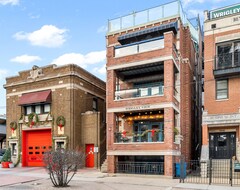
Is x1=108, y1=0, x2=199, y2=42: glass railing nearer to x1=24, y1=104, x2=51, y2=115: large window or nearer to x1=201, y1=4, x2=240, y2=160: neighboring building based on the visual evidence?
x1=201, y1=4, x2=240, y2=160: neighboring building

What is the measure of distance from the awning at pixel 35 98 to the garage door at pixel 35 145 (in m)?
3.01

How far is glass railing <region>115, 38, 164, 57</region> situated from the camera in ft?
66.2

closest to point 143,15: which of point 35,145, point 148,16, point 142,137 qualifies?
point 148,16

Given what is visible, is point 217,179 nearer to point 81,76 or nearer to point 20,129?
point 81,76

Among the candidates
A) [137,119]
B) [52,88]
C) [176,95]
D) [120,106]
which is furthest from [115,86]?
[52,88]

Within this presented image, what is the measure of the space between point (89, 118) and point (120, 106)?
18.1 ft

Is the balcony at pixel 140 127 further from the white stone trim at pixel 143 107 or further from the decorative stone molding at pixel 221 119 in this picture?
the decorative stone molding at pixel 221 119

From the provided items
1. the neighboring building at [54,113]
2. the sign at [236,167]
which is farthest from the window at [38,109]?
the sign at [236,167]

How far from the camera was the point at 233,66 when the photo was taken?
19.8 meters

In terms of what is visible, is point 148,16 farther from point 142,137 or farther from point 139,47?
point 142,137

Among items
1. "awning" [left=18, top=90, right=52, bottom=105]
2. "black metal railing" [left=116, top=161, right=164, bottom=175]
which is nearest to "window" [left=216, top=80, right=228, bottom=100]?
"black metal railing" [left=116, top=161, right=164, bottom=175]

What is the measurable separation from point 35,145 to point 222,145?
57.0 ft

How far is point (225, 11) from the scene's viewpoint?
70.5ft

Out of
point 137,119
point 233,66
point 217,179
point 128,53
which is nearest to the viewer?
point 217,179
